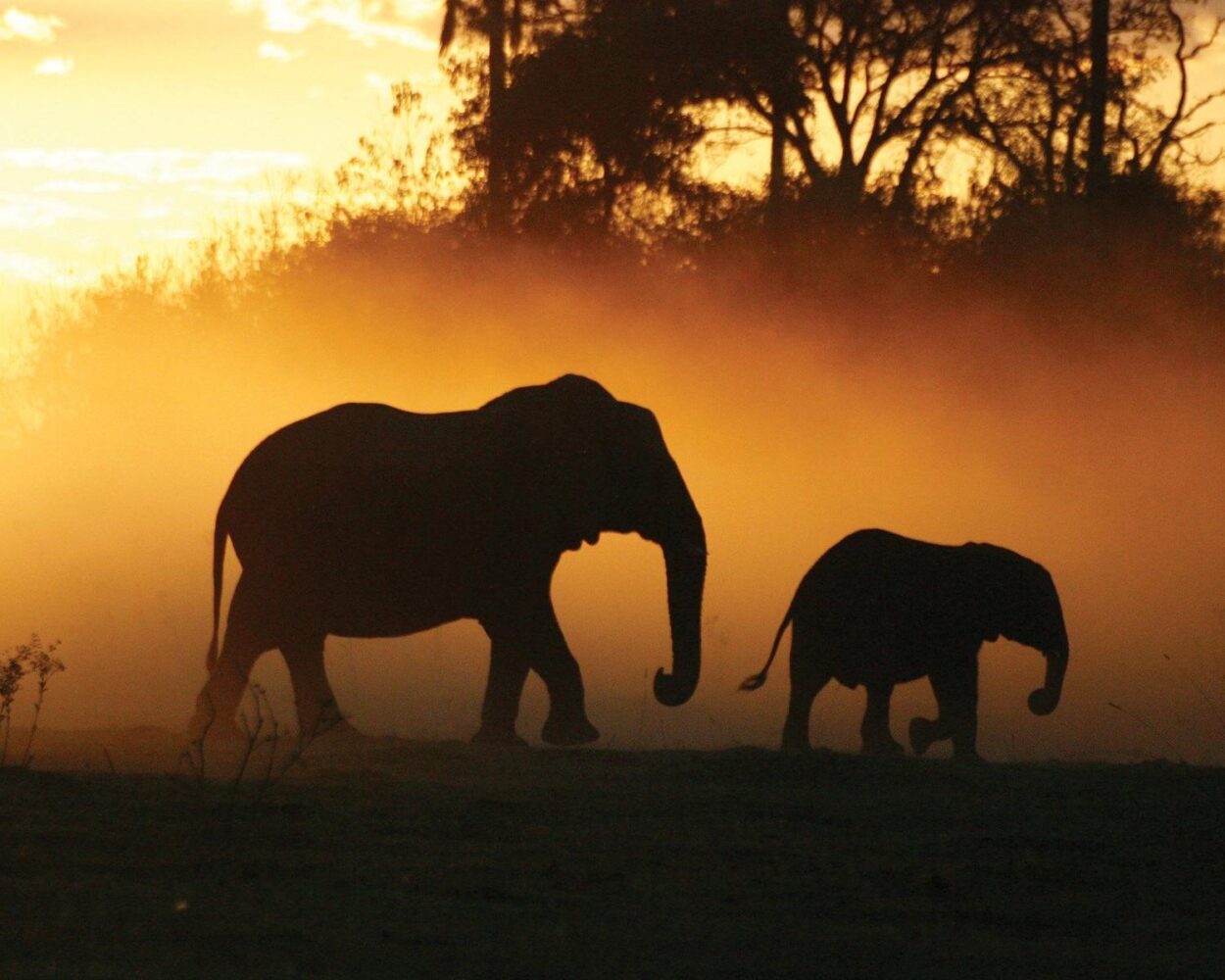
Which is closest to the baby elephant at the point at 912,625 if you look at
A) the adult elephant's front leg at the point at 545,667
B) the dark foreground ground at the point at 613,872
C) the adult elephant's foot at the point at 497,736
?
the adult elephant's front leg at the point at 545,667

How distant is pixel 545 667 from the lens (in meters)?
14.2

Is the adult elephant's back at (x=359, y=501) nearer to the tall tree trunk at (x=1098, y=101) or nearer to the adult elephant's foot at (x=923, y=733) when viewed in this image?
the adult elephant's foot at (x=923, y=733)

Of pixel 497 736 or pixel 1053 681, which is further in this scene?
pixel 1053 681

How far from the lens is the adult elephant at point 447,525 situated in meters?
14.5

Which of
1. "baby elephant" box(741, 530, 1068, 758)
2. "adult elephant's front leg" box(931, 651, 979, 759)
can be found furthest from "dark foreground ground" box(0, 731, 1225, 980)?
"baby elephant" box(741, 530, 1068, 758)

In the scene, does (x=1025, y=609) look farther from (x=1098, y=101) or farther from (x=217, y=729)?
(x=1098, y=101)

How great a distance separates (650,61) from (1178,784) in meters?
20.4

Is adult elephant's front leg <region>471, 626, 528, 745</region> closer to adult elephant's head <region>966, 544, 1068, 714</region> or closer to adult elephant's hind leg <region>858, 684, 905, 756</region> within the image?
adult elephant's hind leg <region>858, 684, 905, 756</region>

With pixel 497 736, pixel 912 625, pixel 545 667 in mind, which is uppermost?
pixel 912 625

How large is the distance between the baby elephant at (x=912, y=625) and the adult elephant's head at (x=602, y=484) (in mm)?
804

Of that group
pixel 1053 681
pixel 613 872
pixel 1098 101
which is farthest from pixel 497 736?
pixel 1098 101

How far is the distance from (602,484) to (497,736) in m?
1.63

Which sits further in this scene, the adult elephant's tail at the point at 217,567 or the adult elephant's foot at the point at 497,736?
the adult elephant's tail at the point at 217,567

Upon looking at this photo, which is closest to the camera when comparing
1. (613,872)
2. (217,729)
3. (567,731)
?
(613,872)
